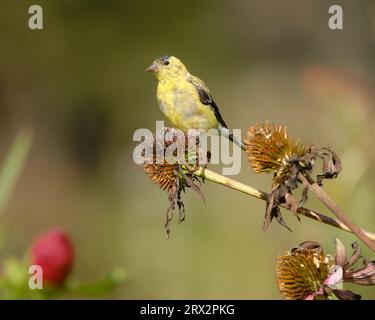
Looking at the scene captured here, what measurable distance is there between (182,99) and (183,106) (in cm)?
4

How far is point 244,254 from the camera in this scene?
4387mm

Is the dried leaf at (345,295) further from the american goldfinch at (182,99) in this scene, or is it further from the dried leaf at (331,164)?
the american goldfinch at (182,99)

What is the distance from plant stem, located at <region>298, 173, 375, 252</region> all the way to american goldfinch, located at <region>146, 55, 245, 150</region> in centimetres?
132

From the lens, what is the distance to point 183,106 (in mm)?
2676

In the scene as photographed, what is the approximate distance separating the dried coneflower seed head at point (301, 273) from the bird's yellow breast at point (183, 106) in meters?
1.27

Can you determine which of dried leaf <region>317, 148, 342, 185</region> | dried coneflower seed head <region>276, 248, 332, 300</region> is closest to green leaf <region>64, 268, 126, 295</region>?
dried coneflower seed head <region>276, 248, 332, 300</region>

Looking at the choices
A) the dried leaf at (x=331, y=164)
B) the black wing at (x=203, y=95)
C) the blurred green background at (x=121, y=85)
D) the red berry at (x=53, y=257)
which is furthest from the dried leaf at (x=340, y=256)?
the blurred green background at (x=121, y=85)

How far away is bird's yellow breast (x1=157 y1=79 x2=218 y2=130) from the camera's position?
8.68 ft

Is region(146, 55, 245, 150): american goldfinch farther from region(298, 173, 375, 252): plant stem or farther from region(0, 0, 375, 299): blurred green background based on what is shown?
region(0, 0, 375, 299): blurred green background

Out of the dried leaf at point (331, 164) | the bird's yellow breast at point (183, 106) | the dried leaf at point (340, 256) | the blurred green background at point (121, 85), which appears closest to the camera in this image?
the dried leaf at point (340, 256)

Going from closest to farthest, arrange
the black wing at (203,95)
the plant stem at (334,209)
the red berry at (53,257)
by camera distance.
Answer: the plant stem at (334,209) < the red berry at (53,257) < the black wing at (203,95)

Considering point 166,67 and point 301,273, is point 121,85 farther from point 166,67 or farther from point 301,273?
point 301,273

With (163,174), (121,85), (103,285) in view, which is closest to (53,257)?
(103,285)

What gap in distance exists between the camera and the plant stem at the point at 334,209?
111 centimetres
